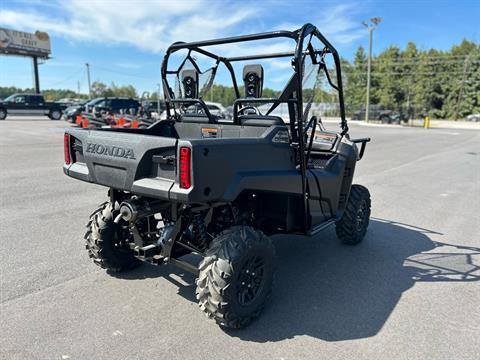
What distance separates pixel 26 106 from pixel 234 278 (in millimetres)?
31210

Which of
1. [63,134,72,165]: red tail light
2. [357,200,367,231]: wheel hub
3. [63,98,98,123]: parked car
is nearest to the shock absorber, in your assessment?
[63,134,72,165]: red tail light

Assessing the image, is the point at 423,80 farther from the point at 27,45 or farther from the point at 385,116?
the point at 27,45

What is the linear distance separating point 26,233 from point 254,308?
11.0 ft

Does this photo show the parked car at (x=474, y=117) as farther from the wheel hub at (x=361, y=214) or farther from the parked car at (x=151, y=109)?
the wheel hub at (x=361, y=214)

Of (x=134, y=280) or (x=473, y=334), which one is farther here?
(x=134, y=280)

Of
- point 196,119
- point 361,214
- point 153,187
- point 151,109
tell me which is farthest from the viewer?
point 151,109

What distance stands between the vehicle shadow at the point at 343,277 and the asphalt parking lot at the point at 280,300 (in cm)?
1

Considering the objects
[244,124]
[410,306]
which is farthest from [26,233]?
[410,306]

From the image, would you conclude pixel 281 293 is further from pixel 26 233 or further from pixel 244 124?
pixel 26 233

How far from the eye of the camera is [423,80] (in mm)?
59250

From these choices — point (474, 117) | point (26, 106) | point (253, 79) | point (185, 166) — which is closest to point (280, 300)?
point (185, 166)

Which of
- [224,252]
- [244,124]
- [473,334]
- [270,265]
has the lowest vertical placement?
[473,334]

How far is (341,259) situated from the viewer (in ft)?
14.7

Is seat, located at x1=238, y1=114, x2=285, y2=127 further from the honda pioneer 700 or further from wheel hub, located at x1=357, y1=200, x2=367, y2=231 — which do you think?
wheel hub, located at x1=357, y1=200, x2=367, y2=231
